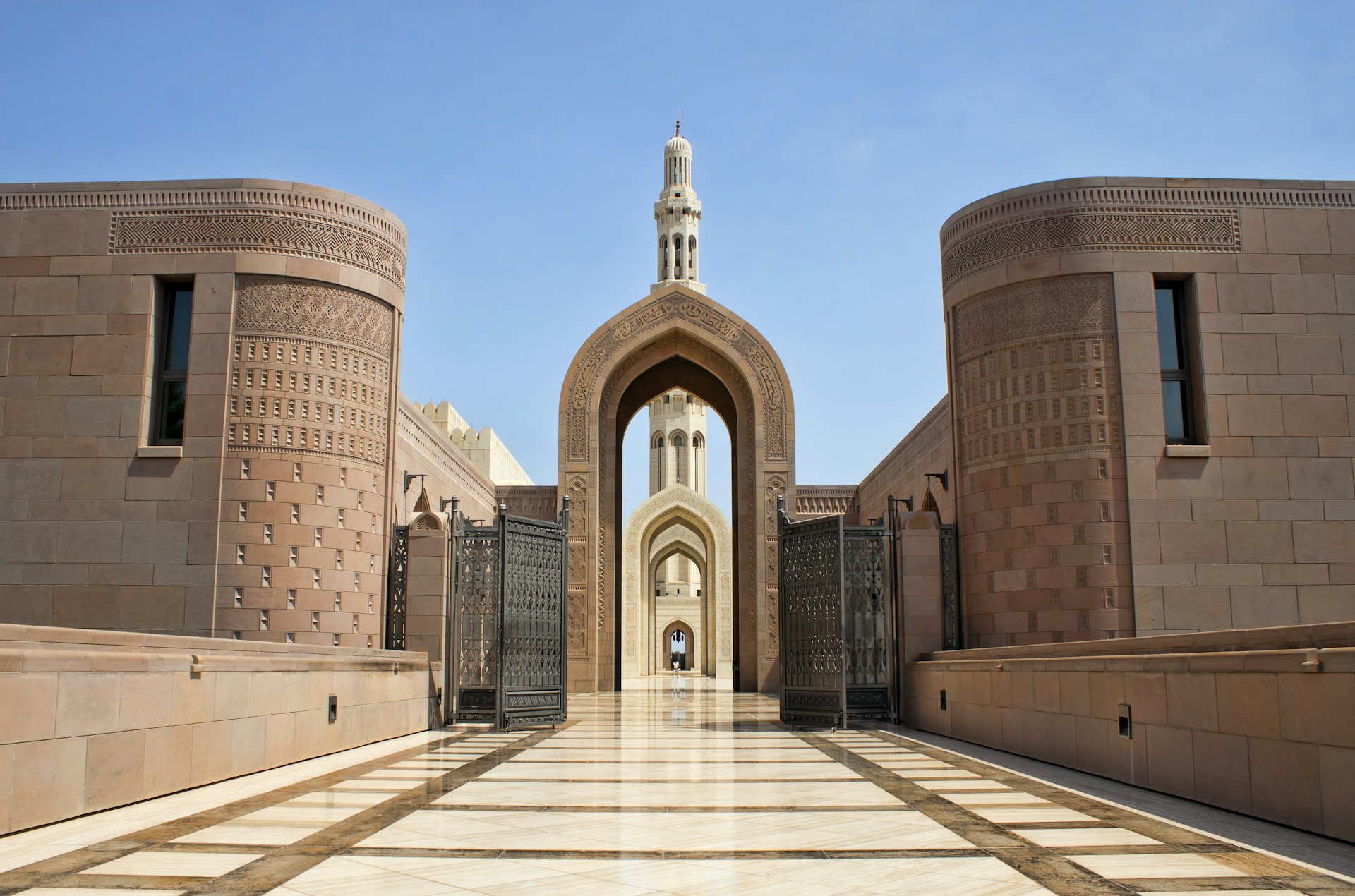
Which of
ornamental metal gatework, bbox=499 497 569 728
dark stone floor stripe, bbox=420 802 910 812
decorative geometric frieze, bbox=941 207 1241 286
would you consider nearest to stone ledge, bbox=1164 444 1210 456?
decorative geometric frieze, bbox=941 207 1241 286

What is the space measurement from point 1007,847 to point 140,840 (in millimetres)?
3392

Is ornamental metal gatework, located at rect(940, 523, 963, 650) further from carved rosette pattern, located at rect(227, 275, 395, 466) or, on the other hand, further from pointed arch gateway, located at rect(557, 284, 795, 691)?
carved rosette pattern, located at rect(227, 275, 395, 466)

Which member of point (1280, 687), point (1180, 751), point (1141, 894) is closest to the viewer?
point (1141, 894)

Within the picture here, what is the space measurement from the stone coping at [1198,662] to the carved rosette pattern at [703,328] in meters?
9.37

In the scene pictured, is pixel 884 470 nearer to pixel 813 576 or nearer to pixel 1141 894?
pixel 813 576

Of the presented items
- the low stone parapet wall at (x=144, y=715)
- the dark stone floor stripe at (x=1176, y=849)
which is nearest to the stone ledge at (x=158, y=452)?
the low stone parapet wall at (x=144, y=715)

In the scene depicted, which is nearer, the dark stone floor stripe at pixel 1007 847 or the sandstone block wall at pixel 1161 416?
the dark stone floor stripe at pixel 1007 847

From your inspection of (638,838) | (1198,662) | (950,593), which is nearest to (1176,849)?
(1198,662)

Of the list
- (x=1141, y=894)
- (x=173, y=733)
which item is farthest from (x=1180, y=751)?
(x=173, y=733)

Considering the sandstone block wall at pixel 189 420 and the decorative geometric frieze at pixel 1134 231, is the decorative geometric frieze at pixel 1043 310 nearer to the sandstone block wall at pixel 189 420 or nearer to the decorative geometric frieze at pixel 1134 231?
the decorative geometric frieze at pixel 1134 231

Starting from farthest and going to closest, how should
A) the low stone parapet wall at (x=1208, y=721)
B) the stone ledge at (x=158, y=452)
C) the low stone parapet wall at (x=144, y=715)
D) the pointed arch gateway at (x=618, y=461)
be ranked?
the pointed arch gateway at (x=618, y=461) → the stone ledge at (x=158, y=452) → the low stone parapet wall at (x=144, y=715) → the low stone parapet wall at (x=1208, y=721)

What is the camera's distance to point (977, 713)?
29.7 ft

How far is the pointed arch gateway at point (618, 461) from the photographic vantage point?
17297 millimetres

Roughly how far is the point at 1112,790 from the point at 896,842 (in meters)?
2.21
